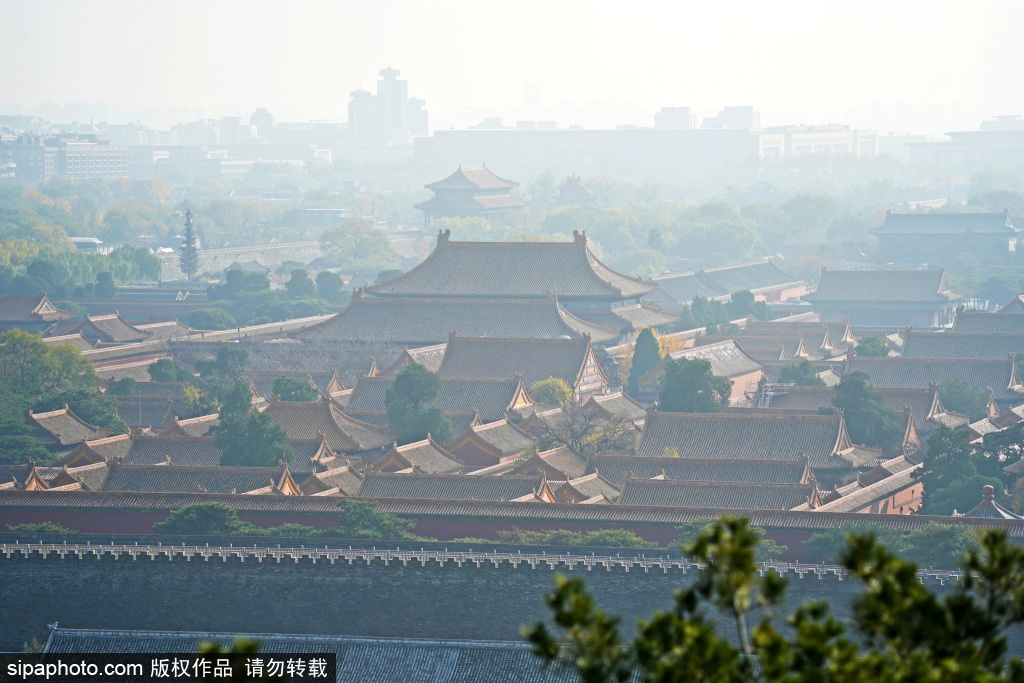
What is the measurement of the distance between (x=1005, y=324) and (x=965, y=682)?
167 feet

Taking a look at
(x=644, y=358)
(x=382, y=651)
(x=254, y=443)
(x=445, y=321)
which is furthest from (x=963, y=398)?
(x=382, y=651)

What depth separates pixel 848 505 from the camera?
34.0 meters

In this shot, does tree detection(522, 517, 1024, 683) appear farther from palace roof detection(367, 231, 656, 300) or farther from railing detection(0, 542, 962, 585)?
palace roof detection(367, 231, 656, 300)

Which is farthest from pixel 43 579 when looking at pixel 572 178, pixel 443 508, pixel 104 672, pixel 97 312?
pixel 572 178

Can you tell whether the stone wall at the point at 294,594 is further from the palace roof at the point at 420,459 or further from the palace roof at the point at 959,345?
the palace roof at the point at 959,345

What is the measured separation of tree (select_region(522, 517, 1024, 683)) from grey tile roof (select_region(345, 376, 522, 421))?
112ft

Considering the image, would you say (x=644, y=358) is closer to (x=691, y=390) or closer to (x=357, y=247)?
(x=691, y=390)

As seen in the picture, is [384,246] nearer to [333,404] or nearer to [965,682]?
[333,404]

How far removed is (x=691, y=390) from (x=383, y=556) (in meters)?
16.6

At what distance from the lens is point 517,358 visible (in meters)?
50.5

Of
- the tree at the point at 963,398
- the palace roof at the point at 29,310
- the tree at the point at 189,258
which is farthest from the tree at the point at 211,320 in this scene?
the tree at the point at 963,398

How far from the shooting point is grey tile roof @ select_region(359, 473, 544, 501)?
3450cm

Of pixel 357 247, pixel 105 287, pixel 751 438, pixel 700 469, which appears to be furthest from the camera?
pixel 357 247

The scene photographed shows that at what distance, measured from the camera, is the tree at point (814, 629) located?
394 inches
